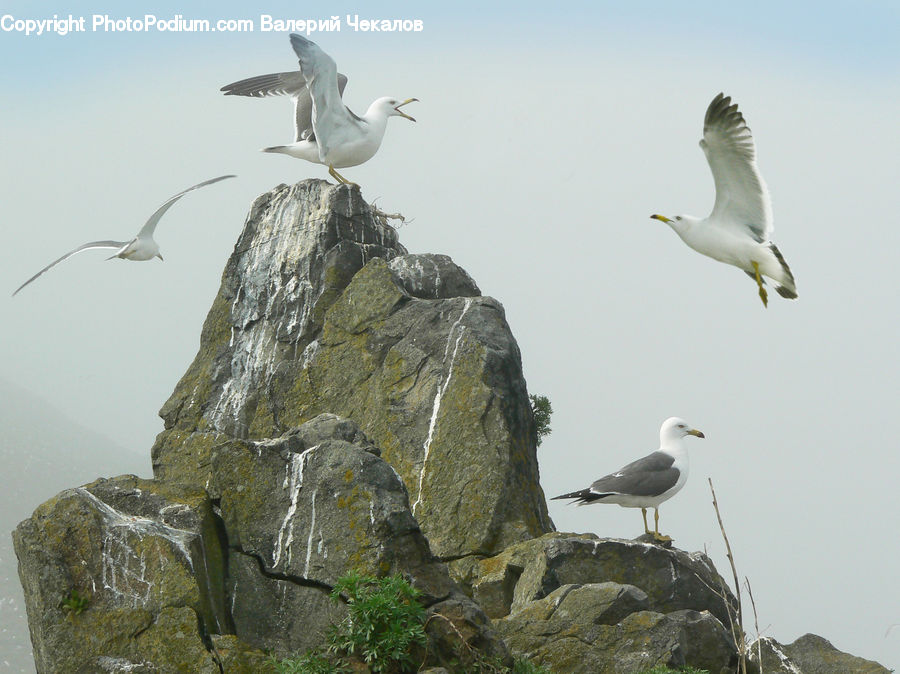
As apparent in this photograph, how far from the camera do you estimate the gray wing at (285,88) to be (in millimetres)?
18448

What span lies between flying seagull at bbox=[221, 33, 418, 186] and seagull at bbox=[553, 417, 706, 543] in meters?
6.59

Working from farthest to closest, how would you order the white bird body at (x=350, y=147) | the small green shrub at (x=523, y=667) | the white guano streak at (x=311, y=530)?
the white bird body at (x=350, y=147) → the white guano streak at (x=311, y=530) → the small green shrub at (x=523, y=667)

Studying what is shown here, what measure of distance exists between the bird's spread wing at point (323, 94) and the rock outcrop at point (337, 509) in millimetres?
821

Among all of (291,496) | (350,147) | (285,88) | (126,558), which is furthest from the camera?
(285,88)

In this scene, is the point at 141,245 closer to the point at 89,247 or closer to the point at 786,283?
the point at 89,247

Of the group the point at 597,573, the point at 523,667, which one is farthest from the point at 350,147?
the point at 523,667

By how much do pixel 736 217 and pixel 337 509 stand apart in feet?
23.1

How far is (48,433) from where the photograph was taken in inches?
4646

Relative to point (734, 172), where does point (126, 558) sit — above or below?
below

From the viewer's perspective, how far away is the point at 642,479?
43.4ft

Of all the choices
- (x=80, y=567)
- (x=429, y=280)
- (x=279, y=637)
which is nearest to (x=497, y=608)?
(x=279, y=637)

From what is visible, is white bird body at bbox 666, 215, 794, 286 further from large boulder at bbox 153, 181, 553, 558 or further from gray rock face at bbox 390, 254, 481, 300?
gray rock face at bbox 390, 254, 481, 300

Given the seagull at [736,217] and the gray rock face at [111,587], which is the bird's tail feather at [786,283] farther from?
the gray rock face at [111,587]

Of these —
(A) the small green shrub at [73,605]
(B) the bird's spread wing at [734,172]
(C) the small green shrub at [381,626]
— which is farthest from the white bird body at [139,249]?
(C) the small green shrub at [381,626]
